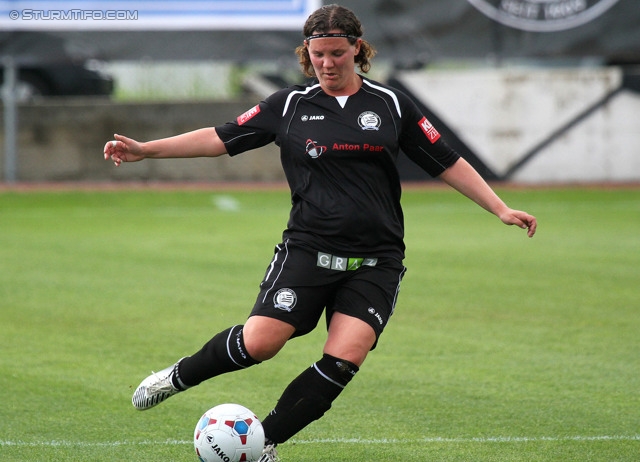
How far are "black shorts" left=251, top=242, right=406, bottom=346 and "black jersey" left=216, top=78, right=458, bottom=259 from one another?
62 millimetres

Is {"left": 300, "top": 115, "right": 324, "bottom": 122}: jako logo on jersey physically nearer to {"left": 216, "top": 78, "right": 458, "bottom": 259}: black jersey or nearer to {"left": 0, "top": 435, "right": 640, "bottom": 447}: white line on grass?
{"left": 216, "top": 78, "right": 458, "bottom": 259}: black jersey

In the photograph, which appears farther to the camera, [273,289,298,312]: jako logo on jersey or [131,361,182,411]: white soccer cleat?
[131,361,182,411]: white soccer cleat

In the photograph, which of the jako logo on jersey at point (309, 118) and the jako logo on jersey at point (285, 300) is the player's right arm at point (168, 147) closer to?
the jako logo on jersey at point (309, 118)

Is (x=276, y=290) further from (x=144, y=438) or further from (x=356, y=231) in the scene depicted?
(x=144, y=438)

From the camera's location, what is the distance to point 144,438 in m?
5.32

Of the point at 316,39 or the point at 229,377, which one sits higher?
the point at 316,39

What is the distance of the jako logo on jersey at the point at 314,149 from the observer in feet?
15.9

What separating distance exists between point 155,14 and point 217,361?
48.2 feet

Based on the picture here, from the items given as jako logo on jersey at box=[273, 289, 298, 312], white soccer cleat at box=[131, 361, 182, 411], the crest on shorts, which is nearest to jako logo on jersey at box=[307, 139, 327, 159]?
jako logo on jersey at box=[273, 289, 298, 312]

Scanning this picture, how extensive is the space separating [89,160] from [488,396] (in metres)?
14.7

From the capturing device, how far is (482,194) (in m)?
5.09

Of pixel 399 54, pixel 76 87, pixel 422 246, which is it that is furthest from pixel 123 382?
pixel 76 87

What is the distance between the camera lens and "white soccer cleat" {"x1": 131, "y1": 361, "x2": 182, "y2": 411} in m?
5.07

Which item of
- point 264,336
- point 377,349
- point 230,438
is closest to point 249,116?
point 264,336
